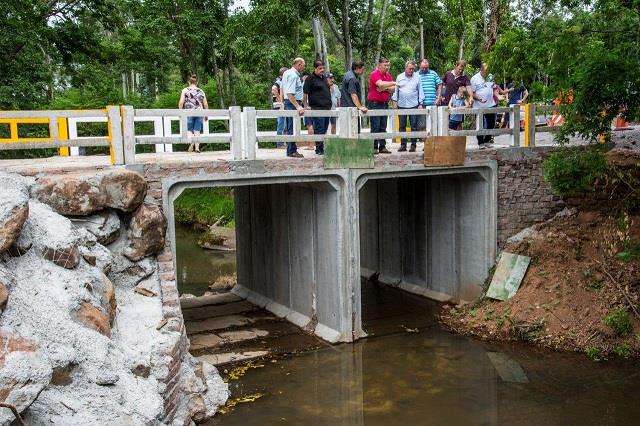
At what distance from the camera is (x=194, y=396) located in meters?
9.09

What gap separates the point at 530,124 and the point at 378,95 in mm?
3407

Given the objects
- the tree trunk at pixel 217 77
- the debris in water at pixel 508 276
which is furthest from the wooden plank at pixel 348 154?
the tree trunk at pixel 217 77

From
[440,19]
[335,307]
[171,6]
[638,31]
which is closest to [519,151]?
[638,31]

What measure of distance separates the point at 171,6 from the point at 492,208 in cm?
1656

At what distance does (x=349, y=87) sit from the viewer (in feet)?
41.5

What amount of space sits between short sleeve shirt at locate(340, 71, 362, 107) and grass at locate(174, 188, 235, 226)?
13628mm

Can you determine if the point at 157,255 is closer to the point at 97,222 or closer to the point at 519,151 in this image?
the point at 97,222

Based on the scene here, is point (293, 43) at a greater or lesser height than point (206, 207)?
greater

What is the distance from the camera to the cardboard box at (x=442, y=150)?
12.9 m

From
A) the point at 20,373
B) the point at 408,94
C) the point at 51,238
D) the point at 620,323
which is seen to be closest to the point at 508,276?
the point at 620,323

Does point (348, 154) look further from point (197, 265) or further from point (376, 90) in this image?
point (197, 265)

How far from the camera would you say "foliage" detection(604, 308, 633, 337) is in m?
11.5

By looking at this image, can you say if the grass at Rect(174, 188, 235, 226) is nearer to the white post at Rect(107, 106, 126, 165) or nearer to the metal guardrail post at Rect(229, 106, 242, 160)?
Answer: the metal guardrail post at Rect(229, 106, 242, 160)

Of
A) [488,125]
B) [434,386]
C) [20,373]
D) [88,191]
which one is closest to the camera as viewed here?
[20,373]
